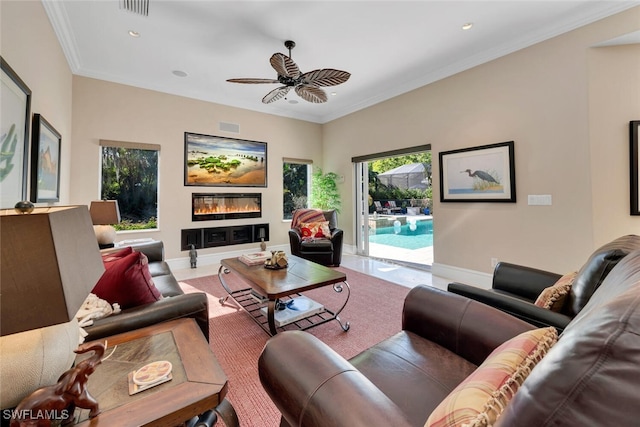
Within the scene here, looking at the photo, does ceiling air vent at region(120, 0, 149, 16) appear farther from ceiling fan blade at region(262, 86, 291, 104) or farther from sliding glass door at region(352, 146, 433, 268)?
sliding glass door at region(352, 146, 433, 268)

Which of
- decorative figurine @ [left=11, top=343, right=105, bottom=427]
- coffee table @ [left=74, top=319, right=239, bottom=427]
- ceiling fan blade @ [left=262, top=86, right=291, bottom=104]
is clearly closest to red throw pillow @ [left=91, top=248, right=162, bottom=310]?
coffee table @ [left=74, top=319, right=239, bottom=427]

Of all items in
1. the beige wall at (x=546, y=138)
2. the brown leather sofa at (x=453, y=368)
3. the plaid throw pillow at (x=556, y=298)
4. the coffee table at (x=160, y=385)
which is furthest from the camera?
the beige wall at (x=546, y=138)

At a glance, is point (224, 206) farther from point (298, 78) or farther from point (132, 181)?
point (298, 78)

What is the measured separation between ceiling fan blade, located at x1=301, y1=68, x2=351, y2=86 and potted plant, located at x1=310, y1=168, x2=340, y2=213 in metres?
2.85

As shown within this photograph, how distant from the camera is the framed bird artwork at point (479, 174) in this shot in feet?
11.1

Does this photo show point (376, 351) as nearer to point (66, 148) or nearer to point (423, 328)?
point (423, 328)

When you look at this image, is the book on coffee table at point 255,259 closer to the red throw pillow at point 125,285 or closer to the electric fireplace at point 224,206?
the red throw pillow at point 125,285

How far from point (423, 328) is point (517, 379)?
0.78 metres

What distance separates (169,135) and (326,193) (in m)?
3.14

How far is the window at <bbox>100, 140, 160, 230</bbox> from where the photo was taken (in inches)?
162

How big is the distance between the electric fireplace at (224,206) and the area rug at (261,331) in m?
1.48

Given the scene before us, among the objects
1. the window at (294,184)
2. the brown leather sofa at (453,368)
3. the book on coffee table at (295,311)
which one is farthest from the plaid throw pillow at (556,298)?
the window at (294,184)

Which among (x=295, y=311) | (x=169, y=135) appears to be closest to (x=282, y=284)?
(x=295, y=311)

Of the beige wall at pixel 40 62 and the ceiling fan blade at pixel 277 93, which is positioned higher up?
the ceiling fan blade at pixel 277 93
